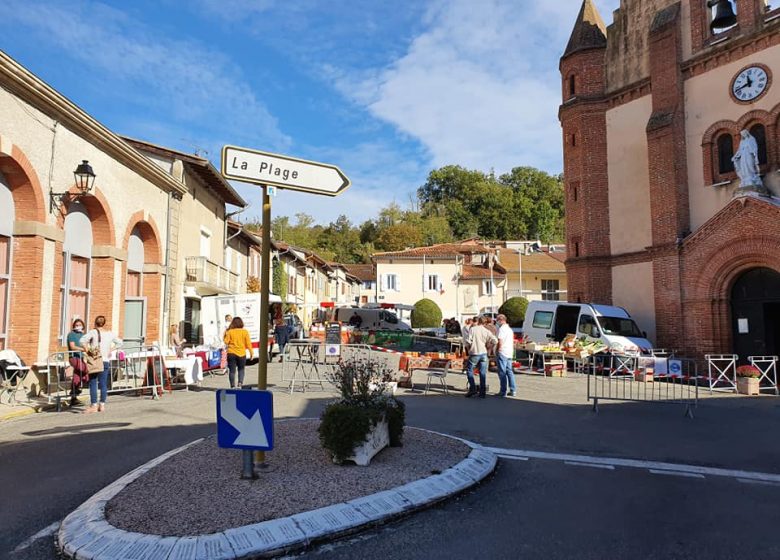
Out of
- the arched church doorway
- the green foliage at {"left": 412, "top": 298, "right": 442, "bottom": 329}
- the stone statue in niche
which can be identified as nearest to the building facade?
the green foliage at {"left": 412, "top": 298, "right": 442, "bottom": 329}

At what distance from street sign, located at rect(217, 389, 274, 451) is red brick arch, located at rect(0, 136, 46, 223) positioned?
A: 9.04 metres

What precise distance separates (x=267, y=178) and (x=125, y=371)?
29.7 feet

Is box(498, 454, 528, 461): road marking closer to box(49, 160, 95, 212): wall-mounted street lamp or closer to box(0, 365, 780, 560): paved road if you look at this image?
box(0, 365, 780, 560): paved road

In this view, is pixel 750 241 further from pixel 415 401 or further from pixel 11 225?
pixel 11 225

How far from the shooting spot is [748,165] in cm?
1706

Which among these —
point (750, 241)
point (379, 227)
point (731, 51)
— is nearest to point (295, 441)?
point (750, 241)

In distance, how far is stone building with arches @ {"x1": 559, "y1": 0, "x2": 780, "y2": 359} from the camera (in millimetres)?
17172

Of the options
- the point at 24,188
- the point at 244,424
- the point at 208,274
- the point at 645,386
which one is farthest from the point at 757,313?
the point at 24,188

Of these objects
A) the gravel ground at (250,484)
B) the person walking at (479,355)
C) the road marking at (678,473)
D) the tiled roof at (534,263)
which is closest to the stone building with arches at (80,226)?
the gravel ground at (250,484)

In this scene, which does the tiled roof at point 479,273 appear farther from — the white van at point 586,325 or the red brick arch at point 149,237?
the red brick arch at point 149,237

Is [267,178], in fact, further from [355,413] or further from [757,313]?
[757,313]

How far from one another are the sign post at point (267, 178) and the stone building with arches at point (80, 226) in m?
8.09

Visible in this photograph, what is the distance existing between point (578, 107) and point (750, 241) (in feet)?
29.7

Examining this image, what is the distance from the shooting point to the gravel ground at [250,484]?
4043mm
